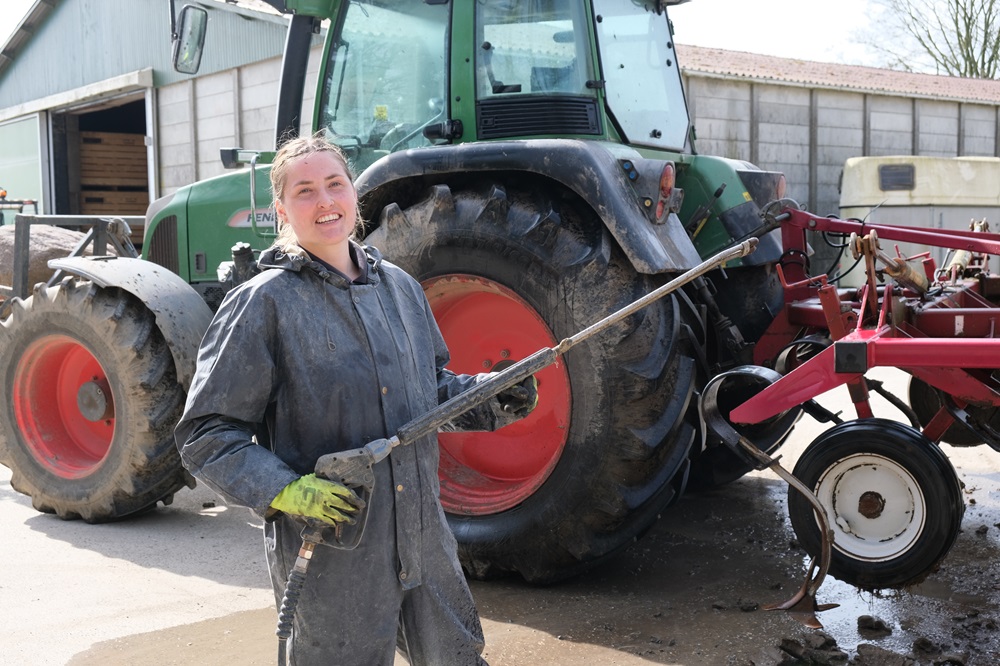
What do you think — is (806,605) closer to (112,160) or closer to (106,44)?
(106,44)

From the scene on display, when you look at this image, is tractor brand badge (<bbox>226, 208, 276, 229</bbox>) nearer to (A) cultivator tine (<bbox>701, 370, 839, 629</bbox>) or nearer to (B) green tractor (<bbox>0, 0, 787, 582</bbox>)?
(B) green tractor (<bbox>0, 0, 787, 582</bbox>)

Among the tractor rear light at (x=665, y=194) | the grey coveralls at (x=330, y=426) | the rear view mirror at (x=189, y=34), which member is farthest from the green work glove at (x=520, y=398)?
the rear view mirror at (x=189, y=34)

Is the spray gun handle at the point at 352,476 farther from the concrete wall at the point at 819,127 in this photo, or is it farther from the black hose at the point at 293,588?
the concrete wall at the point at 819,127

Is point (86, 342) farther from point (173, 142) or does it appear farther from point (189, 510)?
point (173, 142)

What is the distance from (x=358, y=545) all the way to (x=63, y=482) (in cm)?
326

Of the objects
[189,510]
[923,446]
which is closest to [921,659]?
[923,446]

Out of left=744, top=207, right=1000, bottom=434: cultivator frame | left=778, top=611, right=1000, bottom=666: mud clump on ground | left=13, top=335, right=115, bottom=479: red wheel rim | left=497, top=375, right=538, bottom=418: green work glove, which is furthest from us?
left=13, top=335, right=115, bottom=479: red wheel rim

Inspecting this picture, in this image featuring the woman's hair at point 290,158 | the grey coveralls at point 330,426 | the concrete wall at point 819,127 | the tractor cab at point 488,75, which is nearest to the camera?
the grey coveralls at point 330,426

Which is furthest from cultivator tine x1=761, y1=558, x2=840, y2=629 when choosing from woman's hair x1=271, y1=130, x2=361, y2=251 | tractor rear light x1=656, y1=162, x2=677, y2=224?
woman's hair x1=271, y1=130, x2=361, y2=251

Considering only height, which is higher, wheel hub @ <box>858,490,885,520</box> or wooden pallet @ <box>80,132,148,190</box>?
wooden pallet @ <box>80,132,148,190</box>

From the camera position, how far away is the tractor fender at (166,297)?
4.53 m

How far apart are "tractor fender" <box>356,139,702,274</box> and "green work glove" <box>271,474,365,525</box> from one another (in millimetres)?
1766

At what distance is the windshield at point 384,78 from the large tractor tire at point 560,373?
0.58 metres

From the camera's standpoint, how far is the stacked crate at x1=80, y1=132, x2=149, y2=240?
16.4 meters
